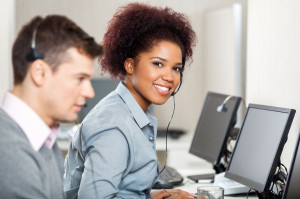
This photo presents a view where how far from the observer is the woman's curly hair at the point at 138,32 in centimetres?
186

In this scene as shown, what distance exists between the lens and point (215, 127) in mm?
2488

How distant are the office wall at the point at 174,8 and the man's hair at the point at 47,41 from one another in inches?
128

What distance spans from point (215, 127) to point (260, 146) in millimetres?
589

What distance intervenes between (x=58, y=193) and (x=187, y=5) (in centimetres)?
362

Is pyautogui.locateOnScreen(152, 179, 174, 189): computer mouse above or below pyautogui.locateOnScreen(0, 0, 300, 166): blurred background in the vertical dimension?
below

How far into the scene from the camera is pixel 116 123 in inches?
64.0

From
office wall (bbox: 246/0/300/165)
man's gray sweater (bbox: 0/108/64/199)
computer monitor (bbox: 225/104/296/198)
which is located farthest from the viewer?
office wall (bbox: 246/0/300/165)

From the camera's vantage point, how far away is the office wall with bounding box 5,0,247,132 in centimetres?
448

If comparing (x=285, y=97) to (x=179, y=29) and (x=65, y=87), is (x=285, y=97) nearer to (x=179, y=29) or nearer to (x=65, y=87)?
(x=179, y=29)

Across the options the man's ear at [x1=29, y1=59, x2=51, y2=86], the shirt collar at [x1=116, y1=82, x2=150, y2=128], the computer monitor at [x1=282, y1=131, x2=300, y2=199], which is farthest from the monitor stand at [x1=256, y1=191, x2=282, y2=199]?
the man's ear at [x1=29, y1=59, x2=51, y2=86]

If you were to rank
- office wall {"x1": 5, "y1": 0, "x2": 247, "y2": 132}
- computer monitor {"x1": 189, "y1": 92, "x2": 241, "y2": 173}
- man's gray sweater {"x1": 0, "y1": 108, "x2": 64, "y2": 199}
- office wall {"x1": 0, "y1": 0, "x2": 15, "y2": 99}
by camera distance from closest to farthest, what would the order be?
man's gray sweater {"x1": 0, "y1": 108, "x2": 64, "y2": 199}
computer monitor {"x1": 189, "y1": 92, "x2": 241, "y2": 173}
office wall {"x1": 0, "y1": 0, "x2": 15, "y2": 99}
office wall {"x1": 5, "y1": 0, "x2": 247, "y2": 132}

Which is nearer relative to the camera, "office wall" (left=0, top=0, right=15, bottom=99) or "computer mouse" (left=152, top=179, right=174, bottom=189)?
"computer mouse" (left=152, top=179, right=174, bottom=189)

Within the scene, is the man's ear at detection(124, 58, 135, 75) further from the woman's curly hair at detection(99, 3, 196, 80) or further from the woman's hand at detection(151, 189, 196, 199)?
the woman's hand at detection(151, 189, 196, 199)

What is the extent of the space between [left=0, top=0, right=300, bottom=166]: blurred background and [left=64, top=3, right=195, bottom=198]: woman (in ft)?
1.33
